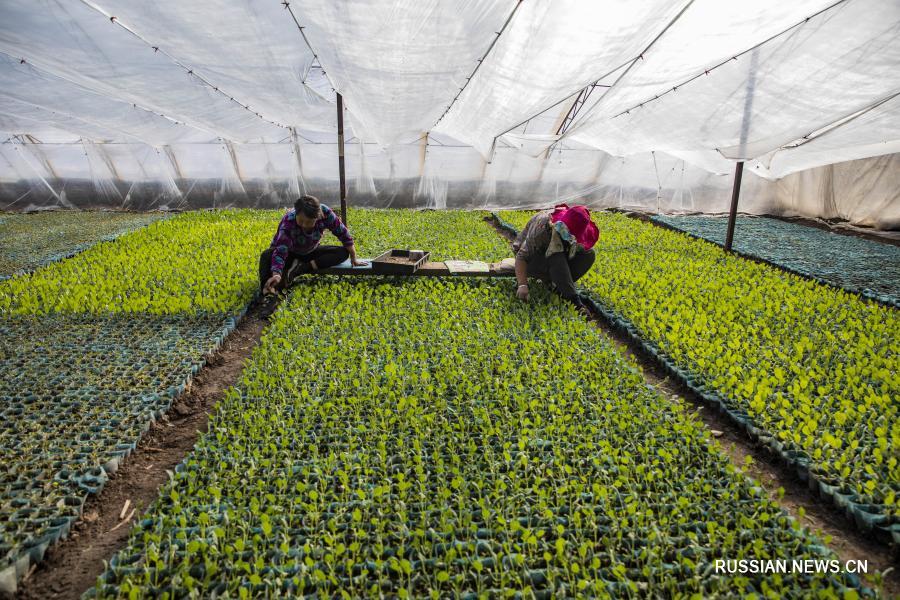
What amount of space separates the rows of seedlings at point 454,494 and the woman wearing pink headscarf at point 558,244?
1.35 m

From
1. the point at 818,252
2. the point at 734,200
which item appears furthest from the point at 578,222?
the point at 818,252

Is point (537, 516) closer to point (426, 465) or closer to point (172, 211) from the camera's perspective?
point (426, 465)

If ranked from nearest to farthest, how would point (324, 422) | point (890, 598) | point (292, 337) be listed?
point (890, 598) → point (324, 422) → point (292, 337)

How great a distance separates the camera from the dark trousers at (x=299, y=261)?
18.4ft

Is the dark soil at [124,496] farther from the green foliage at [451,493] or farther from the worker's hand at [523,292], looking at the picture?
the worker's hand at [523,292]

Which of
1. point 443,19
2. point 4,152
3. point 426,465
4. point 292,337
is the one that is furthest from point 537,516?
point 4,152

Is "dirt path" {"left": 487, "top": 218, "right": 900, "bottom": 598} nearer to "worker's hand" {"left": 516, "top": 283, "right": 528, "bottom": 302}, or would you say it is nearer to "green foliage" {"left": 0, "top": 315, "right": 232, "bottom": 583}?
"worker's hand" {"left": 516, "top": 283, "right": 528, "bottom": 302}

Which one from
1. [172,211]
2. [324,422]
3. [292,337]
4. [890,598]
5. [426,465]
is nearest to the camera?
[890,598]

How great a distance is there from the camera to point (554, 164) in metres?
15.0

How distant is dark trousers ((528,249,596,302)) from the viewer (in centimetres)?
527

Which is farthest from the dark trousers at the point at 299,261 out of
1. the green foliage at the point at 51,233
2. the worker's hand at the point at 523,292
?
the green foliage at the point at 51,233

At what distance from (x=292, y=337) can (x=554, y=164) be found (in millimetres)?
12276

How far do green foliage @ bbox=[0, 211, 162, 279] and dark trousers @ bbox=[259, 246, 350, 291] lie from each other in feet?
11.3

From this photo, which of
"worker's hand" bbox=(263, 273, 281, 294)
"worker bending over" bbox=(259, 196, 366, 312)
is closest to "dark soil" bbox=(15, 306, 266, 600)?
"worker's hand" bbox=(263, 273, 281, 294)
